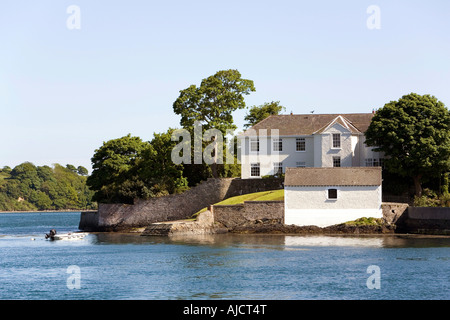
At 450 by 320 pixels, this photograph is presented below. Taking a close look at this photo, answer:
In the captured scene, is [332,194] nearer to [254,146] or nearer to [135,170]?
[254,146]

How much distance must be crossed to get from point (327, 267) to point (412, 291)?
28.1 ft

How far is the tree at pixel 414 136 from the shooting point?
2707 inches

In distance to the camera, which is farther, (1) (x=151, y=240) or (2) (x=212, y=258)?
(1) (x=151, y=240)

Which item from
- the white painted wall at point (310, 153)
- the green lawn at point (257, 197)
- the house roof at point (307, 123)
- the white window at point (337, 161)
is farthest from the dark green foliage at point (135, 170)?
the white window at point (337, 161)

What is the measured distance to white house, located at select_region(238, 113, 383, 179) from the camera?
77562mm

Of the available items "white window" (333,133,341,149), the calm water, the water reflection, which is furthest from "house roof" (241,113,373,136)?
the calm water

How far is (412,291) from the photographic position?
38.8 meters

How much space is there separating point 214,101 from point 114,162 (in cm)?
1541

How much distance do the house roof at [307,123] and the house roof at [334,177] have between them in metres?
9.63

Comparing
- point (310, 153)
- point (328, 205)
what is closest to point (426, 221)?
point (328, 205)

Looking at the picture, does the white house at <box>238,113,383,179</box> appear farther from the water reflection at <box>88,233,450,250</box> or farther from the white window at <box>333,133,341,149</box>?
the water reflection at <box>88,233,450,250</box>

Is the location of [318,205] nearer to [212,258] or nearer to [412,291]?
[212,258]

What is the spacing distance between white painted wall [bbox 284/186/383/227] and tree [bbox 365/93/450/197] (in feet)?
15.8
